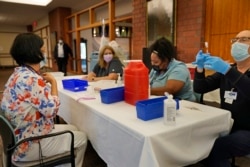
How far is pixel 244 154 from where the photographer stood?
49.8 inches

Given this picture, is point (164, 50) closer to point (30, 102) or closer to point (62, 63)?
point (30, 102)

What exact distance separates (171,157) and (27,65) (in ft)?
3.12

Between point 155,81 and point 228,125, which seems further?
point 155,81

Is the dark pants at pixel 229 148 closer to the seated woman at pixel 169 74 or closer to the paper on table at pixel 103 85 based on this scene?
the seated woman at pixel 169 74

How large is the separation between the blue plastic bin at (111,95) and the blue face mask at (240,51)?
0.83 m

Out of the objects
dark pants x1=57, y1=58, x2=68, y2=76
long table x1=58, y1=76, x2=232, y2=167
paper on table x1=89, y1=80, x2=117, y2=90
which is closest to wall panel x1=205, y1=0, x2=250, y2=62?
paper on table x1=89, y1=80, x2=117, y2=90

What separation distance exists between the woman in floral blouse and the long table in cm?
25

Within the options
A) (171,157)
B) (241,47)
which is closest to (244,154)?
(171,157)

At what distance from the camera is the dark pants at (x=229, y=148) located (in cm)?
124

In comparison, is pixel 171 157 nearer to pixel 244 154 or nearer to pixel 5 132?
pixel 244 154

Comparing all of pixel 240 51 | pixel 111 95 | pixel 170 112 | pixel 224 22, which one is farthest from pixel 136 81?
pixel 224 22

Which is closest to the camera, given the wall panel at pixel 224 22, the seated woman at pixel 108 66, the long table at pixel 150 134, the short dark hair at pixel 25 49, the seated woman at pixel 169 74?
the long table at pixel 150 134

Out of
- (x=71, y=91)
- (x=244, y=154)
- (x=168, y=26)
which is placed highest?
(x=168, y=26)

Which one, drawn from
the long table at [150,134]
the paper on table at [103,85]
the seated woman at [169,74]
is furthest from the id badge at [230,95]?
the paper on table at [103,85]
